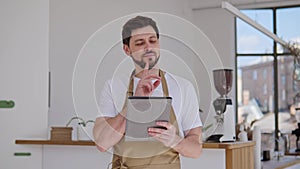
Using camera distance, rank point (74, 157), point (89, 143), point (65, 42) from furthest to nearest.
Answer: point (65, 42), point (74, 157), point (89, 143)

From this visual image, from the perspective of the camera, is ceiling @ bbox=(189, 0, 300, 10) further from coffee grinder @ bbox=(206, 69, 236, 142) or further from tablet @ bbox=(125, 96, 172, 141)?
tablet @ bbox=(125, 96, 172, 141)

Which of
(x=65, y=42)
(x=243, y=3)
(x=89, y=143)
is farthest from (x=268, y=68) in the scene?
(x=89, y=143)

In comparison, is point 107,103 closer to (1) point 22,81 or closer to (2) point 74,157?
(2) point 74,157

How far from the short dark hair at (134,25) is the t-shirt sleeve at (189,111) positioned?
0.66 ft

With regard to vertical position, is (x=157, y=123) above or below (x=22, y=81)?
below

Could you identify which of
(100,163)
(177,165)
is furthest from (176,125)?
(100,163)

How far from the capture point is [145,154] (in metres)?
1.46

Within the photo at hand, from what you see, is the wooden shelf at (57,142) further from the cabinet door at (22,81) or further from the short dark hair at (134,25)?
the short dark hair at (134,25)

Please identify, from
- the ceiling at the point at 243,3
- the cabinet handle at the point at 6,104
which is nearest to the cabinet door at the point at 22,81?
the cabinet handle at the point at 6,104

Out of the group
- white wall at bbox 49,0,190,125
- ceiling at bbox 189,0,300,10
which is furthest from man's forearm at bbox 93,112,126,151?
ceiling at bbox 189,0,300,10

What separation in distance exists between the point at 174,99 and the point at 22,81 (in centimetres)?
301

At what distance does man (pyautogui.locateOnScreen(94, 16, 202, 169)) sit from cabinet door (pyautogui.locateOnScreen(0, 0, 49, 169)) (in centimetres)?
284

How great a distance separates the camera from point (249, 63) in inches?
387

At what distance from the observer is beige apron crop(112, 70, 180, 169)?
4.76 feet
